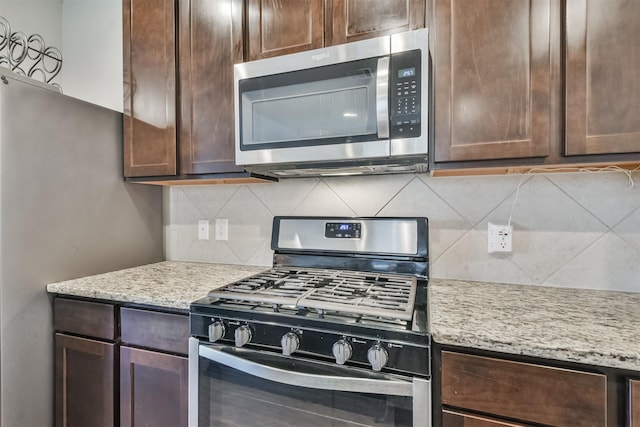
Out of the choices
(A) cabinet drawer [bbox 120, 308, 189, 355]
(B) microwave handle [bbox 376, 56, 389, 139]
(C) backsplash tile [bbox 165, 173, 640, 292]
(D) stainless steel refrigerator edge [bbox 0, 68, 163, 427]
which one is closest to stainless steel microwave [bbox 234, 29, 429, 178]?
(B) microwave handle [bbox 376, 56, 389, 139]

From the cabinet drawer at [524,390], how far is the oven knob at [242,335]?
58 centimetres

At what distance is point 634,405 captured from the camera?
0.72m

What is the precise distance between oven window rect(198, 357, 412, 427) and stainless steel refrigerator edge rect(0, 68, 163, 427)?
78 cm

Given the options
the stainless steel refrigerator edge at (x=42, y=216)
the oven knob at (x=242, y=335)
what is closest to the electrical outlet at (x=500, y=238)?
the oven knob at (x=242, y=335)

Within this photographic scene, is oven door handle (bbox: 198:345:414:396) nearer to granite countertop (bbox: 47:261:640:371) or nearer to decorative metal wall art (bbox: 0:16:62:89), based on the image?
granite countertop (bbox: 47:261:640:371)

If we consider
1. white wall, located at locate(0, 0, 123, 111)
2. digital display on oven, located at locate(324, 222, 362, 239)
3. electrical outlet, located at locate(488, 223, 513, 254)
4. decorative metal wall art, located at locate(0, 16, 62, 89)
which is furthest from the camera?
white wall, located at locate(0, 0, 123, 111)

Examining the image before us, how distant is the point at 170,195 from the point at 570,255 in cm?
206

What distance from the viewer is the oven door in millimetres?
865

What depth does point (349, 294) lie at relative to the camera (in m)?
1.13

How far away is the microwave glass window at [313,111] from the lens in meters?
1.17

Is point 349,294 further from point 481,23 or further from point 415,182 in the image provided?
point 481,23

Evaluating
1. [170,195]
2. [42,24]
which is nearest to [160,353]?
[170,195]

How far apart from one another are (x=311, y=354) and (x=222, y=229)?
1103mm

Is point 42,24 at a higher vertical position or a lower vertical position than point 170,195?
higher
